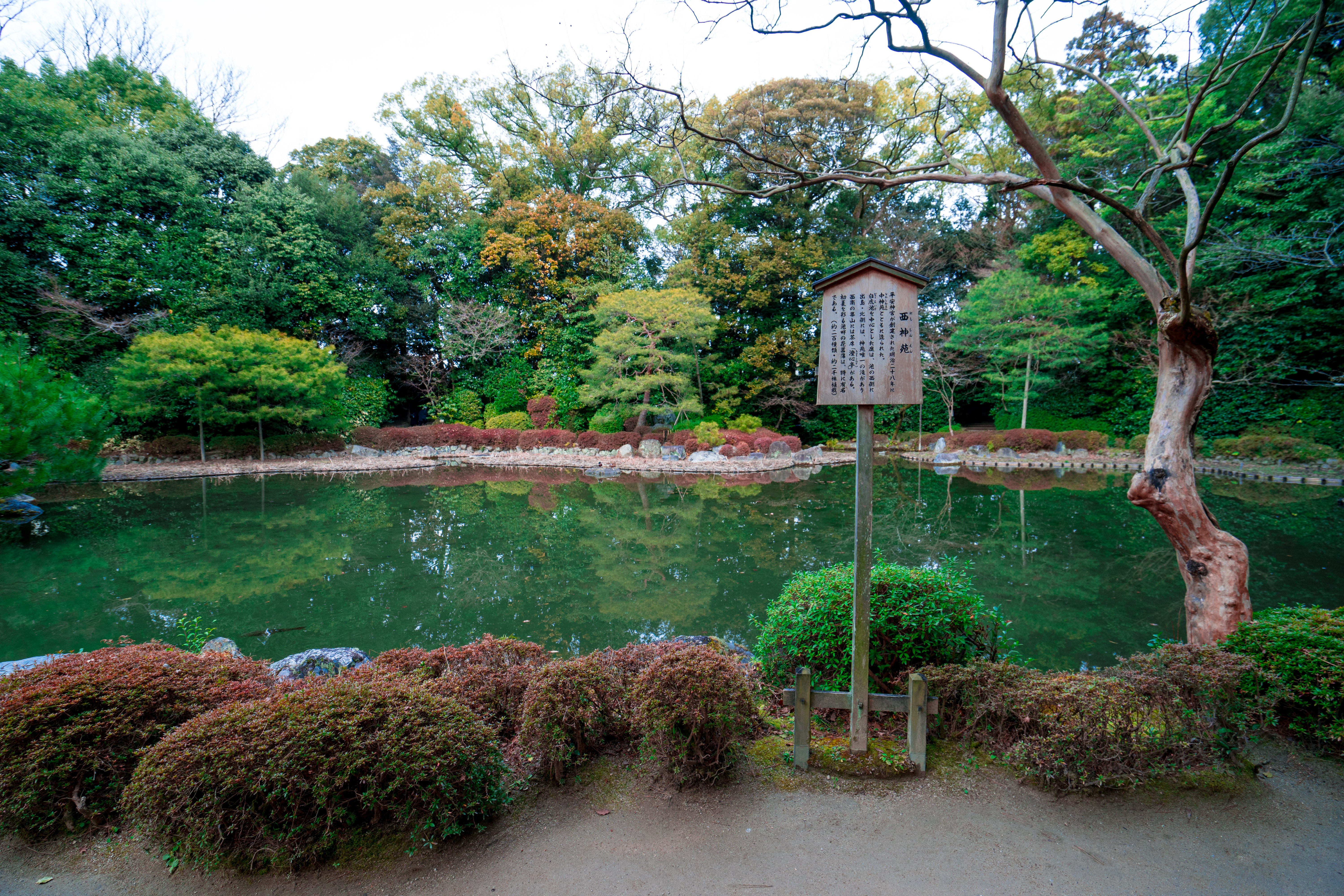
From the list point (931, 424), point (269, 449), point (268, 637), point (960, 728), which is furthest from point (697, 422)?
point (960, 728)

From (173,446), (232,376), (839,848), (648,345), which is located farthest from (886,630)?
(173,446)

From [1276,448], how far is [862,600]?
14.0 m

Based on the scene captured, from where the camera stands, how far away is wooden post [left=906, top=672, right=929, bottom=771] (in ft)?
7.23

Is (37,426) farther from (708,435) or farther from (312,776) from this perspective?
(708,435)

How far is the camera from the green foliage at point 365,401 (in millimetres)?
16734

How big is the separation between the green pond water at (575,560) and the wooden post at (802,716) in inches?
71.8

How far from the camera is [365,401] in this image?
56.7 ft

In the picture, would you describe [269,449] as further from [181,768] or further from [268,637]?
[181,768]

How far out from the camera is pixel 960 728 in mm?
2426

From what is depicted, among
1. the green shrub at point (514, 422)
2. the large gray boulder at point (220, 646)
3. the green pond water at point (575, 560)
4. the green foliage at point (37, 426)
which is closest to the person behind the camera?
the large gray boulder at point (220, 646)

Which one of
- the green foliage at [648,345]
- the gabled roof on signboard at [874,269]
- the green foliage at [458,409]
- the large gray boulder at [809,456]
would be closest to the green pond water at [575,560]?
the gabled roof on signboard at [874,269]

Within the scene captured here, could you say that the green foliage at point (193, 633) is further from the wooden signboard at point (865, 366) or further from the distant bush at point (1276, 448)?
the distant bush at point (1276, 448)

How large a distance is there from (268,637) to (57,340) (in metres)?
14.3

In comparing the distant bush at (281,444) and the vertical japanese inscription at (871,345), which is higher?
the vertical japanese inscription at (871,345)
